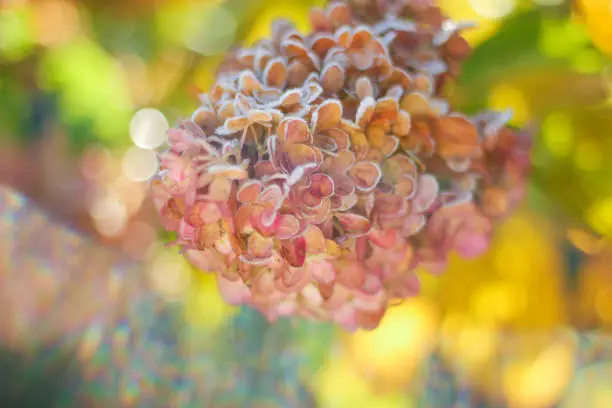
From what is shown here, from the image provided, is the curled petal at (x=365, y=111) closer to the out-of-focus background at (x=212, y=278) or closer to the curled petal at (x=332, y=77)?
the curled petal at (x=332, y=77)

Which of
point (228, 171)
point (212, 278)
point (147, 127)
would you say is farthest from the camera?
point (147, 127)

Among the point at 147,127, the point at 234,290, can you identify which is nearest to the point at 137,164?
the point at 147,127

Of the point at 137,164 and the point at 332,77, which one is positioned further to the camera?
the point at 137,164

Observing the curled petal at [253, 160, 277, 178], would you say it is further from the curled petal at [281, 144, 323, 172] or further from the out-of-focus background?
the out-of-focus background

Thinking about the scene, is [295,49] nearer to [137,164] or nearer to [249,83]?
[249,83]

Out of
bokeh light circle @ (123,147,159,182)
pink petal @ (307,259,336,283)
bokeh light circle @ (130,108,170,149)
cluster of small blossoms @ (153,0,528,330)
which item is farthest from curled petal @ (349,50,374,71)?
bokeh light circle @ (123,147,159,182)

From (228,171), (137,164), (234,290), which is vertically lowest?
(137,164)

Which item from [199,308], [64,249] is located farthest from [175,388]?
[64,249]

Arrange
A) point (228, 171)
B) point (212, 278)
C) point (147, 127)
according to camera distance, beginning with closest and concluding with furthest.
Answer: point (228, 171) < point (212, 278) < point (147, 127)
